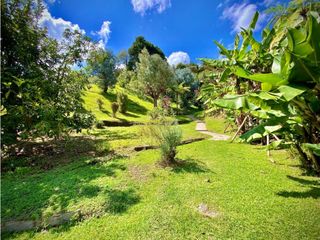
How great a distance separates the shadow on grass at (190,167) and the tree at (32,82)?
4599 millimetres

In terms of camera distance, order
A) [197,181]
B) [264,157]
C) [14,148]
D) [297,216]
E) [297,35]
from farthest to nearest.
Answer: [14,148] < [264,157] < [197,181] < [297,216] < [297,35]

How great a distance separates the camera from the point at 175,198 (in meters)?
4.29

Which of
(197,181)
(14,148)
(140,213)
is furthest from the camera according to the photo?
(14,148)

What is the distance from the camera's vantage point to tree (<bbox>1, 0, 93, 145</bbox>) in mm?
6992

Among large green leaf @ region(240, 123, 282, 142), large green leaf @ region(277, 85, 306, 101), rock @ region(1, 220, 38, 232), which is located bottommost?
rock @ region(1, 220, 38, 232)

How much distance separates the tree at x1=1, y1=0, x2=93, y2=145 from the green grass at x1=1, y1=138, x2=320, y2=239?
1922mm

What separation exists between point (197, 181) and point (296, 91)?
10.5 ft

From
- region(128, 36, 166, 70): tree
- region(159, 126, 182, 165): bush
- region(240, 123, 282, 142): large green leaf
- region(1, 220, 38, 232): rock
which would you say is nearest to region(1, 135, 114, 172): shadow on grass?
region(159, 126, 182, 165): bush

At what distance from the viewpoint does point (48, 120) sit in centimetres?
727

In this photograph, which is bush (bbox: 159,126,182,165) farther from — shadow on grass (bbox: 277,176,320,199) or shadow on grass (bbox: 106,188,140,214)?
shadow on grass (bbox: 277,176,320,199)

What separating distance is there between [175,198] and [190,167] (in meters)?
1.95

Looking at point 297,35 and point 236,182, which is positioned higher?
point 297,35

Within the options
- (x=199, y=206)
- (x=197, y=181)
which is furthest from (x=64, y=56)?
(x=199, y=206)

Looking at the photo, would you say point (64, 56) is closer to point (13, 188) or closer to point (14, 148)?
point (14, 148)
